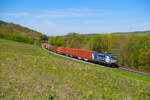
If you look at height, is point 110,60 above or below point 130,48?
below

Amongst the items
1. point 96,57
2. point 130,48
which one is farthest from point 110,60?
point 130,48

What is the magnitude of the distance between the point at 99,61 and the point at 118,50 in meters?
11.0

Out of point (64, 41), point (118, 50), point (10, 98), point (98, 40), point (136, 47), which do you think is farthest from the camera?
point (64, 41)

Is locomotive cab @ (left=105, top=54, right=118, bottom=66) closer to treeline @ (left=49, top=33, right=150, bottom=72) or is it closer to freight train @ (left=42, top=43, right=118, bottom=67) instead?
freight train @ (left=42, top=43, right=118, bottom=67)

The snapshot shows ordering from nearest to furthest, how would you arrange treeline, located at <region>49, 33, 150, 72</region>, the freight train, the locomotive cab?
the locomotive cab < the freight train < treeline, located at <region>49, 33, 150, 72</region>

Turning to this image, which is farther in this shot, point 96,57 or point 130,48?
point 130,48

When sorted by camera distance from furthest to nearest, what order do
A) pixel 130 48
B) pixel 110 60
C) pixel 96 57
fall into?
pixel 130 48 → pixel 96 57 → pixel 110 60

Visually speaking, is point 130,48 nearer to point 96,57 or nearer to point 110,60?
point 96,57

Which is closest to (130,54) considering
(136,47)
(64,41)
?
(136,47)

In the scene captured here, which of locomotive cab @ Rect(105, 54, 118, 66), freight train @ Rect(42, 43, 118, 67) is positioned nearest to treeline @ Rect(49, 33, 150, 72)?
freight train @ Rect(42, 43, 118, 67)

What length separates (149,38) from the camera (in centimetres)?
3903

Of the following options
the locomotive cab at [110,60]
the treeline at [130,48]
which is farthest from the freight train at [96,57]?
the treeline at [130,48]

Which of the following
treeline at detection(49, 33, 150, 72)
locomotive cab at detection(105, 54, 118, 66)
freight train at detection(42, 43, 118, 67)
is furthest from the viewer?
treeline at detection(49, 33, 150, 72)

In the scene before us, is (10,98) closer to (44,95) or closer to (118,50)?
(44,95)
